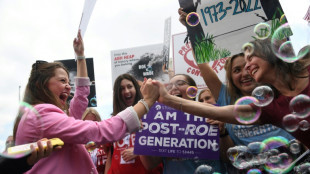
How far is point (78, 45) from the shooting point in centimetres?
271

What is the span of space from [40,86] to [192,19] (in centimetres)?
174

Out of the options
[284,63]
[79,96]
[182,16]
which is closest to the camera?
[284,63]

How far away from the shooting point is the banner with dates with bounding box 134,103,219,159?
97.3 inches

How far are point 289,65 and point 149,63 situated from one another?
303cm

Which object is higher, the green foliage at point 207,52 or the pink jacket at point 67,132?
the green foliage at point 207,52

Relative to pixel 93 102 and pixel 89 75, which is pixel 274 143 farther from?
pixel 89 75

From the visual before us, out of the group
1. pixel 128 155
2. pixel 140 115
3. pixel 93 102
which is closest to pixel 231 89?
pixel 140 115

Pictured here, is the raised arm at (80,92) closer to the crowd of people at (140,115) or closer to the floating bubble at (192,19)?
the crowd of people at (140,115)

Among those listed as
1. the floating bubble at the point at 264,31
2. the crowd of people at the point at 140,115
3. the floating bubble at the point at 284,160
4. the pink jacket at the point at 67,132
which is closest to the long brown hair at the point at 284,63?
the crowd of people at the point at 140,115

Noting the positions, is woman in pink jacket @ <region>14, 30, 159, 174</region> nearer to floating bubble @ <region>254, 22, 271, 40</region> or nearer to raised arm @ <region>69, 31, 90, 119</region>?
raised arm @ <region>69, 31, 90, 119</region>

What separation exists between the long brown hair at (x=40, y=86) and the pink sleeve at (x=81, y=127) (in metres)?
0.16

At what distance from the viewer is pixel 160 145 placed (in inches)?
101

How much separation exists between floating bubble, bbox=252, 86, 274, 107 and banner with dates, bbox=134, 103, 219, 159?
1.64 feet

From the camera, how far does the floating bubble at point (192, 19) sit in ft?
10.2
